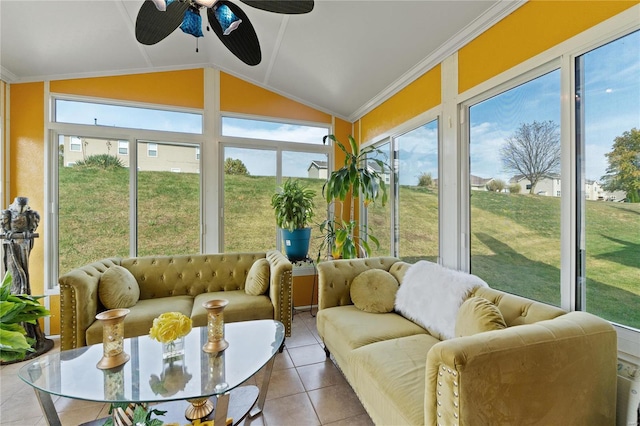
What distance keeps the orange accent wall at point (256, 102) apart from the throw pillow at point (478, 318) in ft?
10.5

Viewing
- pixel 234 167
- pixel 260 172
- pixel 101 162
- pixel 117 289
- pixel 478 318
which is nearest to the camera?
pixel 478 318

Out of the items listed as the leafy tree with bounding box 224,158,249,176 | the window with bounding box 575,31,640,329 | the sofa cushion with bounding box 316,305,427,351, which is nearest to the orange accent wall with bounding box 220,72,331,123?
the leafy tree with bounding box 224,158,249,176

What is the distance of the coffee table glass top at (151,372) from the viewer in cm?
140

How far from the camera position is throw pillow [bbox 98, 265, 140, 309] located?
8.33ft

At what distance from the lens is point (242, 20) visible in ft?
5.22

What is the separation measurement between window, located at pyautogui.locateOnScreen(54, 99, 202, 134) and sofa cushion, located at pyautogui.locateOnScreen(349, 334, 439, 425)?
10.6ft

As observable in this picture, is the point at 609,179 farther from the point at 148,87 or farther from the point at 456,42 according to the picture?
the point at 148,87

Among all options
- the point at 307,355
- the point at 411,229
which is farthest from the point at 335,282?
the point at 411,229

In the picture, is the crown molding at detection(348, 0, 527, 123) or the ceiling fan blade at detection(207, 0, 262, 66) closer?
the ceiling fan blade at detection(207, 0, 262, 66)

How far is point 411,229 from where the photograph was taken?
3168mm

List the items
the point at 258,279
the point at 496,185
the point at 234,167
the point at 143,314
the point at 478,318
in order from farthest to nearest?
the point at 234,167 → the point at 258,279 → the point at 143,314 → the point at 496,185 → the point at 478,318

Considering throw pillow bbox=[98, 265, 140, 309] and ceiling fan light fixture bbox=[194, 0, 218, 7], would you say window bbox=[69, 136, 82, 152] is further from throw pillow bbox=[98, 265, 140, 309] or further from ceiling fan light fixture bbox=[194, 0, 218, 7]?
ceiling fan light fixture bbox=[194, 0, 218, 7]

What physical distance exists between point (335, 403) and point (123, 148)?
350 cm

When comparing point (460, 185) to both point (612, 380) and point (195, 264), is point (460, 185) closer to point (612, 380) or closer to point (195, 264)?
point (612, 380)
